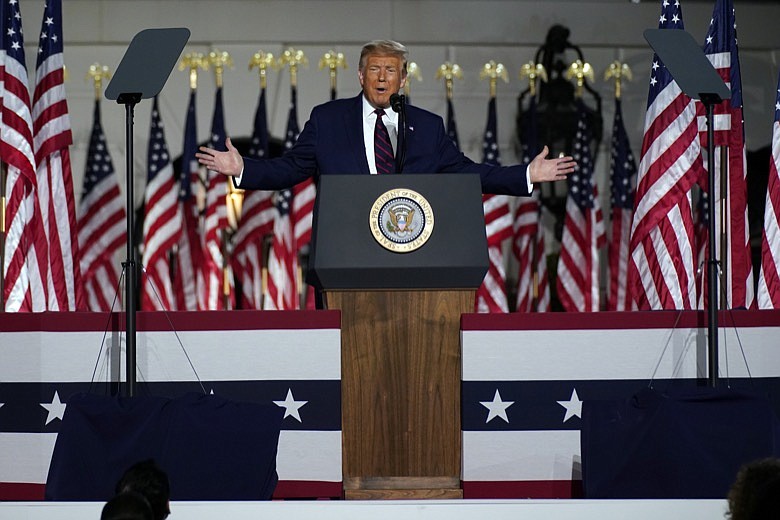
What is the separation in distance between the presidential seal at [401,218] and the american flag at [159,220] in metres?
4.57

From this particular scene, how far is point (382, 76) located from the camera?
4.09 m

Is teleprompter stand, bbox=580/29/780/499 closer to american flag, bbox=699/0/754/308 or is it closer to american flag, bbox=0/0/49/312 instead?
american flag, bbox=699/0/754/308

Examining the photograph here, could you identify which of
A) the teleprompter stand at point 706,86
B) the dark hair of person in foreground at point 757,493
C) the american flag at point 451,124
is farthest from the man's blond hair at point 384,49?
the american flag at point 451,124

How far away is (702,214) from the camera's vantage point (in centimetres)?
828

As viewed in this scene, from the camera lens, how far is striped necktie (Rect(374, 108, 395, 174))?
13.6 feet

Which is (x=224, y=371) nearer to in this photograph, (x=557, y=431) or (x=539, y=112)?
(x=557, y=431)

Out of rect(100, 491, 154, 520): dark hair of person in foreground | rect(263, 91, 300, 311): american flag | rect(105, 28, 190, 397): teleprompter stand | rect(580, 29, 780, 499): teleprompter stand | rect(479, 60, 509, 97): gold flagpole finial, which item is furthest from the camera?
rect(479, 60, 509, 97): gold flagpole finial

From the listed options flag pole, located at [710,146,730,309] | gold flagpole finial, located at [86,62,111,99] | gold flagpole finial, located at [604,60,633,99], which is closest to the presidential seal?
flag pole, located at [710,146,730,309]

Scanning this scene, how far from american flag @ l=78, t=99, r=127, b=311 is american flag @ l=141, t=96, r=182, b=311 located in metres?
0.24

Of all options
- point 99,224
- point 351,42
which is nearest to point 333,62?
point 351,42

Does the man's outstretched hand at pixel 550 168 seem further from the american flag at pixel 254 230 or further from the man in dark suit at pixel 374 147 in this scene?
the american flag at pixel 254 230

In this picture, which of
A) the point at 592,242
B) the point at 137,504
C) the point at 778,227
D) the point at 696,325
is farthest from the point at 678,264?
the point at 137,504

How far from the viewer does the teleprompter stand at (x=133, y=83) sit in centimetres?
367

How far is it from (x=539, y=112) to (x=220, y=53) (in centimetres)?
251
